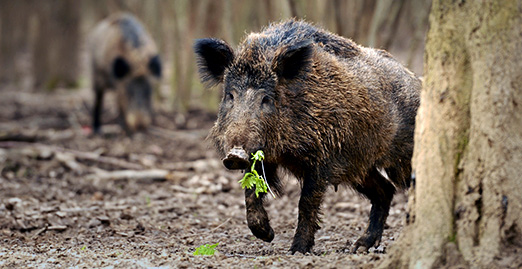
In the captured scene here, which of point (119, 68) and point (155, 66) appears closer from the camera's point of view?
point (119, 68)

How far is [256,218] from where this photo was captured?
5.35 metres

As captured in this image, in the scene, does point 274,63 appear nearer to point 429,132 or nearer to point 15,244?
point 429,132

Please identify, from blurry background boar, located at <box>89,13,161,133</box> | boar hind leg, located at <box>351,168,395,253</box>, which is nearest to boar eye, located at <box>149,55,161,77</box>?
blurry background boar, located at <box>89,13,161,133</box>

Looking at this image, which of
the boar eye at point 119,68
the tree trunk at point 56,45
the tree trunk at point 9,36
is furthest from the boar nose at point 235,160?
the tree trunk at point 9,36

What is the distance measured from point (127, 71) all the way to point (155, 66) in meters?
0.59

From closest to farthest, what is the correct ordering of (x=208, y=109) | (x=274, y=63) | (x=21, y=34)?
1. (x=274, y=63)
2. (x=208, y=109)
3. (x=21, y=34)

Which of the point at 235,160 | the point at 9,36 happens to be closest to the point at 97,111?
the point at 235,160

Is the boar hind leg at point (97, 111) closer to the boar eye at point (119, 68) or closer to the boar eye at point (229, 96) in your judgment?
the boar eye at point (119, 68)

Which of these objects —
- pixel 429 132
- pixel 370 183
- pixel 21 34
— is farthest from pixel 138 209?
pixel 21 34

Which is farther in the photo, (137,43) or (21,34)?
(21,34)

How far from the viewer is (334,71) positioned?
565cm

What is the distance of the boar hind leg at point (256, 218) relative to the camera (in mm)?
5355

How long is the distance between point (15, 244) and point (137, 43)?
8974 mm

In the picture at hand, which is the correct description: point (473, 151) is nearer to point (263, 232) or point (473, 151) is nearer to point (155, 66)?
point (263, 232)
